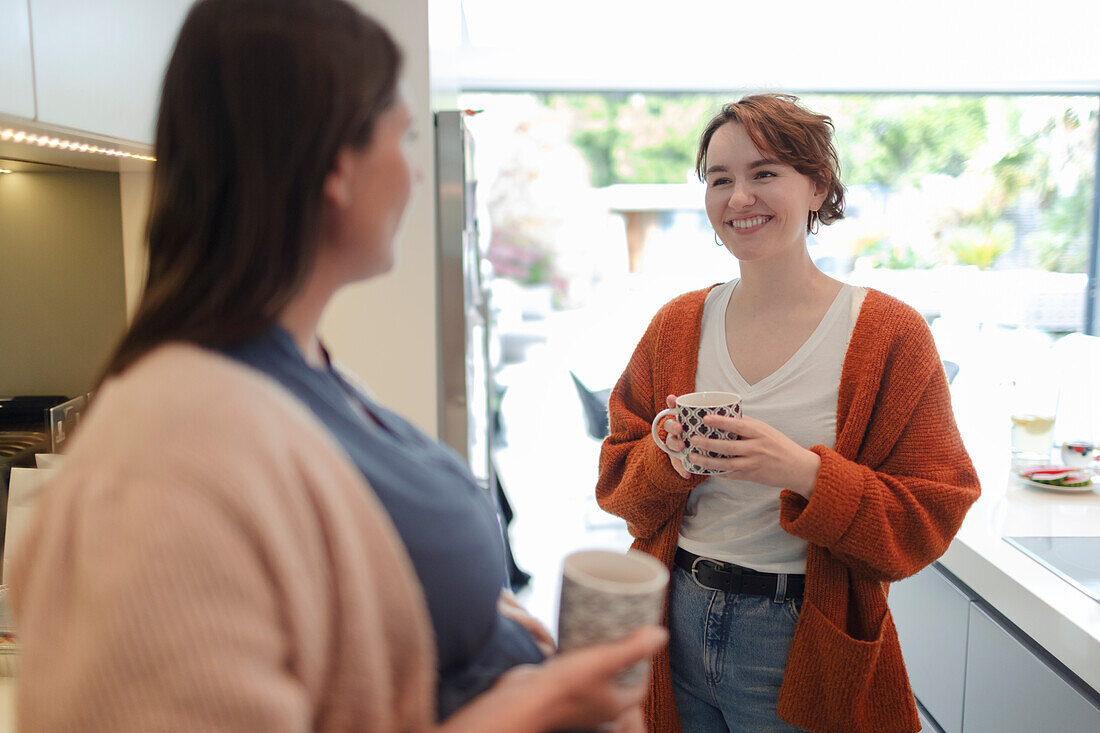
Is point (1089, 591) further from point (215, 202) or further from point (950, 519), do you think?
point (215, 202)

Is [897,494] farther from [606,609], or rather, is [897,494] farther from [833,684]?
[606,609]

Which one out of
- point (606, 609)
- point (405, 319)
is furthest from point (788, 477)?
point (405, 319)

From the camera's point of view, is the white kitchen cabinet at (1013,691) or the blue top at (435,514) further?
the white kitchen cabinet at (1013,691)

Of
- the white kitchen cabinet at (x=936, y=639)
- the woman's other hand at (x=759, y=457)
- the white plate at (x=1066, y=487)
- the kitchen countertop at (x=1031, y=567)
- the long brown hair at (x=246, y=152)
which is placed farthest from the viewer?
the white plate at (x=1066, y=487)

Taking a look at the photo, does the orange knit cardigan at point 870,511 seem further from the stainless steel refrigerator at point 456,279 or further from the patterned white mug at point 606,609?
the stainless steel refrigerator at point 456,279

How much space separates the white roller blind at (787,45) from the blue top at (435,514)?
408cm

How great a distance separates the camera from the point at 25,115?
92 cm

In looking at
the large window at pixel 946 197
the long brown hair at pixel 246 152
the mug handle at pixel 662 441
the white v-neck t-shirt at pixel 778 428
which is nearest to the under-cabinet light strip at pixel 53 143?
the long brown hair at pixel 246 152

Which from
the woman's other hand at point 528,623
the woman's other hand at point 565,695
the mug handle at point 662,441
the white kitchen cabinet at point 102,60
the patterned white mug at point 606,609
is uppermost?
the white kitchen cabinet at point 102,60

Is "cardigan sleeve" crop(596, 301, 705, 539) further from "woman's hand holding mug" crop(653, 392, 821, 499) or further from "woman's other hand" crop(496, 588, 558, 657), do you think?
"woman's other hand" crop(496, 588, 558, 657)

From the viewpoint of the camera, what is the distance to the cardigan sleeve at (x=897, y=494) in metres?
1.11

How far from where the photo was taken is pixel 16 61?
2.92ft

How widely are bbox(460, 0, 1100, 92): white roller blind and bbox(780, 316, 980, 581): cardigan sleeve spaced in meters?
3.58

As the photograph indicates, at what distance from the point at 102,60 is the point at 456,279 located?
4.12ft
